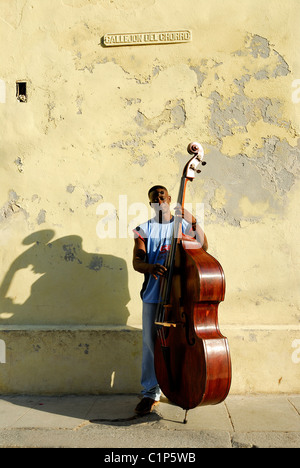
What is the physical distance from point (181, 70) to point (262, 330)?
2.48 meters

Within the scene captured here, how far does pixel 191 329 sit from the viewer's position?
2.78 metres

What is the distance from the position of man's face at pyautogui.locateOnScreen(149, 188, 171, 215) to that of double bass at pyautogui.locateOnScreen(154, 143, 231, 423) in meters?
0.40

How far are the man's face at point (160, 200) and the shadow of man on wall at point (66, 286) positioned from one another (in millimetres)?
775

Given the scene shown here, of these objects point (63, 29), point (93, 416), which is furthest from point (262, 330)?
point (63, 29)

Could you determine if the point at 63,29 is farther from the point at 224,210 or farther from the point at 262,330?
the point at 262,330

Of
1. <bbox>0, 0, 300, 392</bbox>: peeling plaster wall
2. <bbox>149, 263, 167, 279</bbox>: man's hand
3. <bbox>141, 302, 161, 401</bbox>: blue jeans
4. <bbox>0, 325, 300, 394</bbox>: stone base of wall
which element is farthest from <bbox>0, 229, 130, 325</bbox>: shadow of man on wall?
<bbox>149, 263, 167, 279</bbox>: man's hand

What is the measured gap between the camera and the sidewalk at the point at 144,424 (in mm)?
2875

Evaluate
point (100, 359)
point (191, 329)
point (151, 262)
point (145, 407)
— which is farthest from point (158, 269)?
point (100, 359)

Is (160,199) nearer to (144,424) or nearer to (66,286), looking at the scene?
(66,286)

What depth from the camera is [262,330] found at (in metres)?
3.80

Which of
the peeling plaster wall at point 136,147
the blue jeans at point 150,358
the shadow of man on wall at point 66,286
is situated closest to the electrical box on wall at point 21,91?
the peeling plaster wall at point 136,147

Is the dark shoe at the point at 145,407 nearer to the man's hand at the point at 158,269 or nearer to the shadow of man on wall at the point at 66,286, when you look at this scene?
the shadow of man on wall at the point at 66,286
